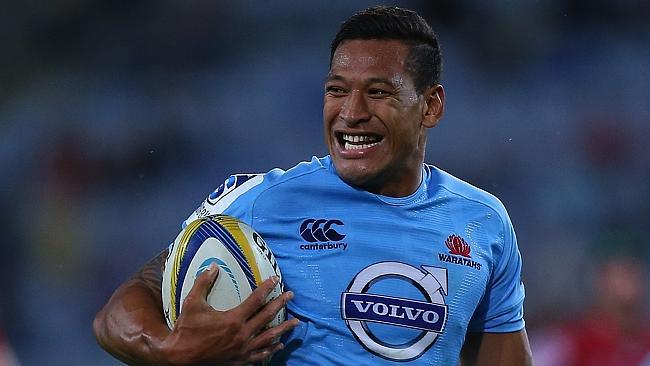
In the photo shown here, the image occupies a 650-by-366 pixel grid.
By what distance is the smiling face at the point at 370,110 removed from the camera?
Result: 306 centimetres

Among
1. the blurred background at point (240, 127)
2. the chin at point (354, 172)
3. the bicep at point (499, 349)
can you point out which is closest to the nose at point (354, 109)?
the chin at point (354, 172)

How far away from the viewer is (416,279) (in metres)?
3.06

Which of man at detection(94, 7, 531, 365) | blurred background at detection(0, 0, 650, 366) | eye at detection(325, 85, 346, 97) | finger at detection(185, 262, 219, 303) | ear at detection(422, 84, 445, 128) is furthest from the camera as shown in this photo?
blurred background at detection(0, 0, 650, 366)

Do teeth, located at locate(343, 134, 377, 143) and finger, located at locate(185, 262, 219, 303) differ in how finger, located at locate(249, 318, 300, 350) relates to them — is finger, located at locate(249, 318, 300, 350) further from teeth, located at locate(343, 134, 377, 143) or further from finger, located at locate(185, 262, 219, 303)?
teeth, located at locate(343, 134, 377, 143)

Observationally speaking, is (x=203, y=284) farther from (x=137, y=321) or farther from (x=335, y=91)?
(x=335, y=91)

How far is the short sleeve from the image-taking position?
330cm

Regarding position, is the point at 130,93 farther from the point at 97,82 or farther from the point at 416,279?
the point at 416,279

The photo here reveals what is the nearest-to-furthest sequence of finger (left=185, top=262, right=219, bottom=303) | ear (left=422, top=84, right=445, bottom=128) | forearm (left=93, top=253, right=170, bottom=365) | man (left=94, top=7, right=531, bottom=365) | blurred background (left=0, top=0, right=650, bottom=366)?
finger (left=185, top=262, right=219, bottom=303)
forearm (left=93, top=253, right=170, bottom=365)
man (left=94, top=7, right=531, bottom=365)
ear (left=422, top=84, right=445, bottom=128)
blurred background (left=0, top=0, right=650, bottom=366)

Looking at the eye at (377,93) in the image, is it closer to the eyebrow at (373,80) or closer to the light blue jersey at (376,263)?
the eyebrow at (373,80)

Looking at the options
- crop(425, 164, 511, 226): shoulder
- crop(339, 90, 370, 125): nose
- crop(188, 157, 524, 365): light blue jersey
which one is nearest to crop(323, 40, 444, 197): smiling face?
crop(339, 90, 370, 125): nose

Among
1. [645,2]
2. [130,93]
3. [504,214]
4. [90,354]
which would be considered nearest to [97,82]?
[130,93]

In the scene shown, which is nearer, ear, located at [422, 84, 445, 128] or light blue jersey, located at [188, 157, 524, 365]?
light blue jersey, located at [188, 157, 524, 365]

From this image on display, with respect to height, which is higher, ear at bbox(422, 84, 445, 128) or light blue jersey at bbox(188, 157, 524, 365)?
ear at bbox(422, 84, 445, 128)

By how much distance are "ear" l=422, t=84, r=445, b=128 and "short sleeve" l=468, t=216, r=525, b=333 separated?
1.28 ft
